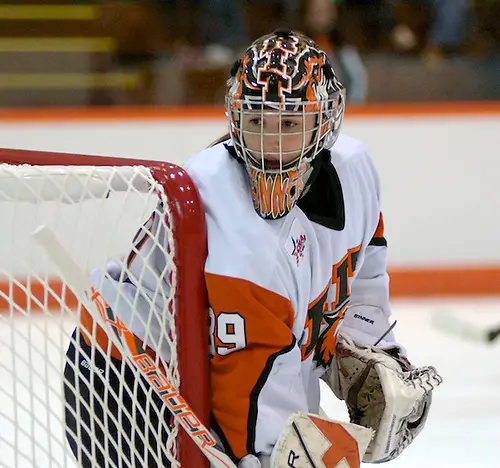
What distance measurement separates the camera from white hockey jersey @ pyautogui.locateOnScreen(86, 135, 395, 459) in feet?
3.96

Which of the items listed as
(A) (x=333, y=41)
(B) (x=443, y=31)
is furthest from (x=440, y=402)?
(B) (x=443, y=31)

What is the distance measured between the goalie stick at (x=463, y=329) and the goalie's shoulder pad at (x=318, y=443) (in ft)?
5.23

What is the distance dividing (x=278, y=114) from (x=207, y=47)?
2.68 m

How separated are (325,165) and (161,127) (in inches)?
87.5

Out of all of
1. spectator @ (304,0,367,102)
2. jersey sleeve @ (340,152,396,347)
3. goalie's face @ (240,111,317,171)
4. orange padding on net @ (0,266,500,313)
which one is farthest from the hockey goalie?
spectator @ (304,0,367,102)

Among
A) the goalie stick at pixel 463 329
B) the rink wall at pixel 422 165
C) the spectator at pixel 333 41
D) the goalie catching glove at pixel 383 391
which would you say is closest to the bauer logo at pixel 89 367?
the goalie catching glove at pixel 383 391

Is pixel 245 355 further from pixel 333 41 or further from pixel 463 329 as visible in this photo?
pixel 333 41

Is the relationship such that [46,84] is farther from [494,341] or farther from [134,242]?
[134,242]

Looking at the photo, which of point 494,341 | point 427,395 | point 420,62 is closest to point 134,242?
point 427,395

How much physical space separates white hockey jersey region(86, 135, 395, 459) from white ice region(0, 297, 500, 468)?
266 mm

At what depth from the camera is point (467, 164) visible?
3.65 meters

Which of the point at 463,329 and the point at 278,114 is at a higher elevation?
the point at 278,114

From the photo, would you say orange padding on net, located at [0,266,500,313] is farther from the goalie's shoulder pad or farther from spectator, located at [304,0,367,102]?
the goalie's shoulder pad

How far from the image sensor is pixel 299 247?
1.28 meters
